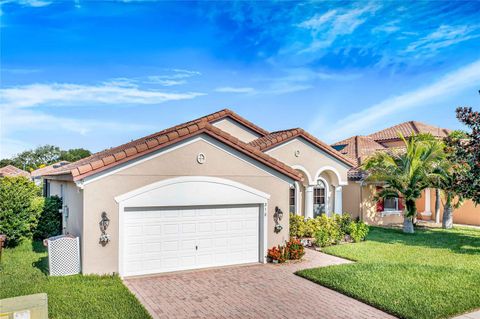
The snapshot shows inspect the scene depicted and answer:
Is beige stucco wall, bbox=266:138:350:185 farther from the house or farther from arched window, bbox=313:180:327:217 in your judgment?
the house

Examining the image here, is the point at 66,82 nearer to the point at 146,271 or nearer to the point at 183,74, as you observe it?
the point at 183,74

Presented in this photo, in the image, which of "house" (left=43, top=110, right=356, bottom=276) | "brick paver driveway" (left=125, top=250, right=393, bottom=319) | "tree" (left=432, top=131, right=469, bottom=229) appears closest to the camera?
"brick paver driveway" (left=125, top=250, right=393, bottom=319)

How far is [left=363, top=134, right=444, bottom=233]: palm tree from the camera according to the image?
20172 millimetres

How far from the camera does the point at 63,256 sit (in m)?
10.9

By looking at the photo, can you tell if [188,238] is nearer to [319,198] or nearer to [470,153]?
[470,153]

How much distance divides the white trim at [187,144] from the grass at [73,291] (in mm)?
2748

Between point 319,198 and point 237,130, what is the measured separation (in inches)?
244

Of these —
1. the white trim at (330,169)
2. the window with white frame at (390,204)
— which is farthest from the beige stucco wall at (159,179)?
the window with white frame at (390,204)

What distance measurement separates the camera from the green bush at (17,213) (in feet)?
50.8

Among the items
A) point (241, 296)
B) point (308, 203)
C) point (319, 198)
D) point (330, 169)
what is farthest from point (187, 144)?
point (319, 198)

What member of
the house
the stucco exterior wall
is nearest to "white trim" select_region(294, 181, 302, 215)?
the house

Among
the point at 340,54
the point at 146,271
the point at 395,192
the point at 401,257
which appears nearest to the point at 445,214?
the point at 395,192

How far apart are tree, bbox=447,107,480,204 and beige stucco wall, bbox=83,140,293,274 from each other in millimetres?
6417

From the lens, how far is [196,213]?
12641 mm
